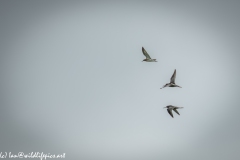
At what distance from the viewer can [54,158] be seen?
119 feet

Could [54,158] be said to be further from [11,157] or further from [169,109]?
[169,109]

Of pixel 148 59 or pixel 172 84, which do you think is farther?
pixel 148 59

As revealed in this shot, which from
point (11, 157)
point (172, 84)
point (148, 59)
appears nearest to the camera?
point (172, 84)

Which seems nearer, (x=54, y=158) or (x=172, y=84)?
(x=172, y=84)

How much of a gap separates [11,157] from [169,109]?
24935mm

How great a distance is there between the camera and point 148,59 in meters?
17.9

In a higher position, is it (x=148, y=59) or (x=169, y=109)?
(x=148, y=59)

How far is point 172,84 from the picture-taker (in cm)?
1658

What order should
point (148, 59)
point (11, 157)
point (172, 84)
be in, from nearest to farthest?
point (172, 84) < point (148, 59) < point (11, 157)

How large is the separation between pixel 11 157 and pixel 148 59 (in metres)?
25.3

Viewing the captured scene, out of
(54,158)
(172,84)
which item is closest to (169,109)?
(172,84)

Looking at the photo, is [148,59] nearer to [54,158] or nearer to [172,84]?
[172,84]

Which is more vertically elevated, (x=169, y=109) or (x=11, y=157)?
(x=11, y=157)

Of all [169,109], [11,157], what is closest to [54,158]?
[11,157]
